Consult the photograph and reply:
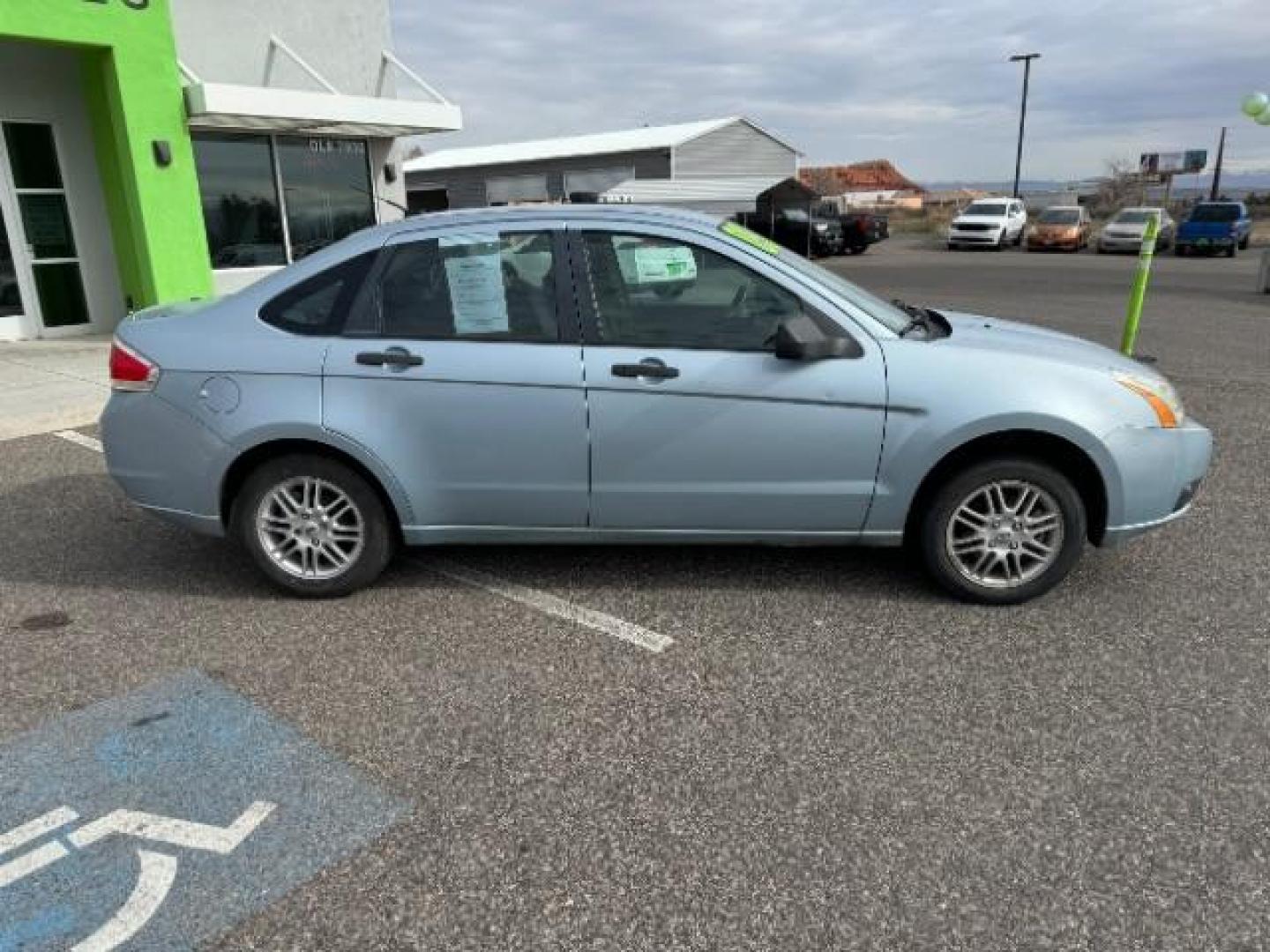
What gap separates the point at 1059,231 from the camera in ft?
102

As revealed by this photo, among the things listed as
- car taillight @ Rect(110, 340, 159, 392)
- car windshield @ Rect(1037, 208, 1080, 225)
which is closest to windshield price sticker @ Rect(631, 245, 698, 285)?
car taillight @ Rect(110, 340, 159, 392)

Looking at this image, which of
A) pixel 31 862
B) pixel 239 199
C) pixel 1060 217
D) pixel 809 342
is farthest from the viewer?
pixel 1060 217

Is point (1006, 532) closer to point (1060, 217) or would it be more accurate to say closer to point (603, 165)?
point (1060, 217)

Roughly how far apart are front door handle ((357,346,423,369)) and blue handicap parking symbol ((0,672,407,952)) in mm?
1418

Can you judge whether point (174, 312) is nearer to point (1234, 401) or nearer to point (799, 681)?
point (799, 681)

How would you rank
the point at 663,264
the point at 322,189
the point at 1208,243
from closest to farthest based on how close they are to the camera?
the point at 663,264 → the point at 322,189 → the point at 1208,243

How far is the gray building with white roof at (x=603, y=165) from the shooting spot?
1489 inches

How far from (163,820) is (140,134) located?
9.93 m

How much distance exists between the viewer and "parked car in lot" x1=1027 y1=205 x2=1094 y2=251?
3105 centimetres

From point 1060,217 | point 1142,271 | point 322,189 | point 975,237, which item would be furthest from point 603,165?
point 1142,271

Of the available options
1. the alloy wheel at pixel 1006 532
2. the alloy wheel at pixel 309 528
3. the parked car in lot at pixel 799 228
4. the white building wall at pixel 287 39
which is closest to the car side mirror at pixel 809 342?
the alloy wheel at pixel 1006 532

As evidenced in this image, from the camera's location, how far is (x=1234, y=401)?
7906 mm

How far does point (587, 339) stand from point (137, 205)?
8910mm

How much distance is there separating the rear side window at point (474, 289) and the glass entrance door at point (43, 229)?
30.6ft
